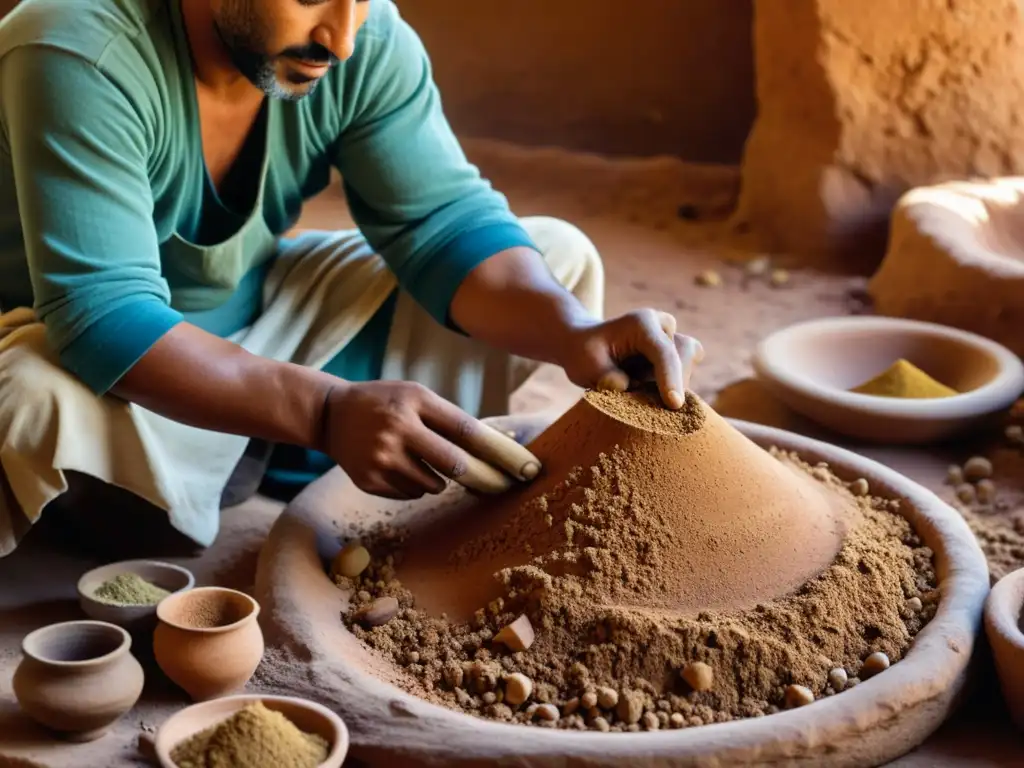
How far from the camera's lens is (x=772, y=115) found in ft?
15.2

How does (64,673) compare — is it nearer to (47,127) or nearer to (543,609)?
(543,609)

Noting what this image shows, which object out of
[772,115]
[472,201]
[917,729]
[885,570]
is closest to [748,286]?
[772,115]

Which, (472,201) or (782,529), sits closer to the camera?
(782,529)

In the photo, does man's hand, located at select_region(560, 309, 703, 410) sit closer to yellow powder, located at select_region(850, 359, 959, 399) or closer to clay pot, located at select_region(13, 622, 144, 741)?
clay pot, located at select_region(13, 622, 144, 741)

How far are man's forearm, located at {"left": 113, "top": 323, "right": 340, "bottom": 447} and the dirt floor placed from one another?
1.24ft

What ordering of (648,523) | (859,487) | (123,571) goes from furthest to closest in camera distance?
(859,487), (123,571), (648,523)

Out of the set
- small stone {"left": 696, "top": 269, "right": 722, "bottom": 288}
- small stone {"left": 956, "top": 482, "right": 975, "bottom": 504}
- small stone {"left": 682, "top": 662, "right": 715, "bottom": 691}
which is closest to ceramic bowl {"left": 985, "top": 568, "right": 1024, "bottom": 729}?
small stone {"left": 682, "top": 662, "right": 715, "bottom": 691}

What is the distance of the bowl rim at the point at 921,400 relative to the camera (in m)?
2.89

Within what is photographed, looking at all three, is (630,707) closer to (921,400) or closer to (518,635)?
(518,635)

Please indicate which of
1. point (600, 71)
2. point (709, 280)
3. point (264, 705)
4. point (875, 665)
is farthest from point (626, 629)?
point (600, 71)

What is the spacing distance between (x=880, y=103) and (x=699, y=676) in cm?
306

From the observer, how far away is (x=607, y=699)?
1.78 meters

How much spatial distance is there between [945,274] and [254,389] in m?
2.20

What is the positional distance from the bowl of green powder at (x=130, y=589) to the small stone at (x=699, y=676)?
83 centimetres
